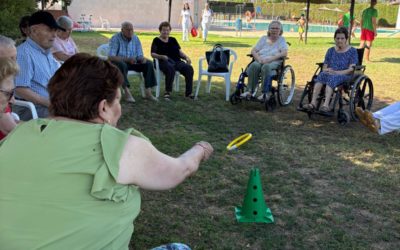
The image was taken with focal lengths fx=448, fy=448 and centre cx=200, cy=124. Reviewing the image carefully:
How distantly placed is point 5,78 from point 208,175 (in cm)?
196

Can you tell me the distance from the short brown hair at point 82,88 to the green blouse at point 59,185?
0.05 m

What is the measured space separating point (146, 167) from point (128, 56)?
506cm

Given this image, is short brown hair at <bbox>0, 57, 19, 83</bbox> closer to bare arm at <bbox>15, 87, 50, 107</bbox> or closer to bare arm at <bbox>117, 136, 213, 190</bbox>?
bare arm at <bbox>117, 136, 213, 190</bbox>

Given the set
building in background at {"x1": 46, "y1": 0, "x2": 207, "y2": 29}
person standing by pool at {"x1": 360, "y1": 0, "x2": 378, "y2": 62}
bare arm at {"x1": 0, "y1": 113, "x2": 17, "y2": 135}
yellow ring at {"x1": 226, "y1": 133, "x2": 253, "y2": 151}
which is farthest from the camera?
building in background at {"x1": 46, "y1": 0, "x2": 207, "y2": 29}

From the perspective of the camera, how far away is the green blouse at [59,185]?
1214mm

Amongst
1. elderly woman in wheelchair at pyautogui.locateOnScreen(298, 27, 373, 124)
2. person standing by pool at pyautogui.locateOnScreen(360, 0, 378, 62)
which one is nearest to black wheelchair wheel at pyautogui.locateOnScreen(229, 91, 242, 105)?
Result: elderly woman in wheelchair at pyautogui.locateOnScreen(298, 27, 373, 124)

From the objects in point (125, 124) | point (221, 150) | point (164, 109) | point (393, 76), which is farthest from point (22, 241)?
point (393, 76)

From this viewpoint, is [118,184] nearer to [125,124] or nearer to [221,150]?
[221,150]

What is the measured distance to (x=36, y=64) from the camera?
128 inches

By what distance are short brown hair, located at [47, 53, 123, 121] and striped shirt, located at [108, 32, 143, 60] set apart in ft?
16.2

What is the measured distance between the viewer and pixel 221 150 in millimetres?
4277

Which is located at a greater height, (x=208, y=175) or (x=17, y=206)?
(x=17, y=206)

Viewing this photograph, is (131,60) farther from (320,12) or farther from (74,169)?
(320,12)

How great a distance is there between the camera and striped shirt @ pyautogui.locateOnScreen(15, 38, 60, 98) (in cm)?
319
